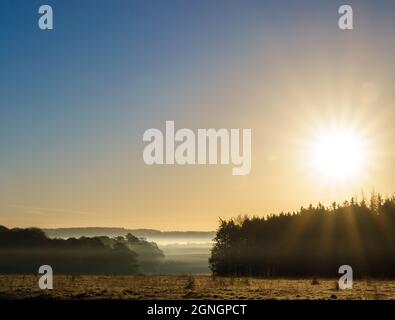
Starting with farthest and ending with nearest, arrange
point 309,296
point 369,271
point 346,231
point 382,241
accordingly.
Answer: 1. point 346,231
2. point 382,241
3. point 369,271
4. point 309,296

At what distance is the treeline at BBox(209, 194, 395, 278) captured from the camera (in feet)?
350

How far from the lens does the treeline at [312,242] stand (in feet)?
350

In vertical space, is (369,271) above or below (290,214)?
below

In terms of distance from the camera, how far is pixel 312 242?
12069cm

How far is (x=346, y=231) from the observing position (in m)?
120
